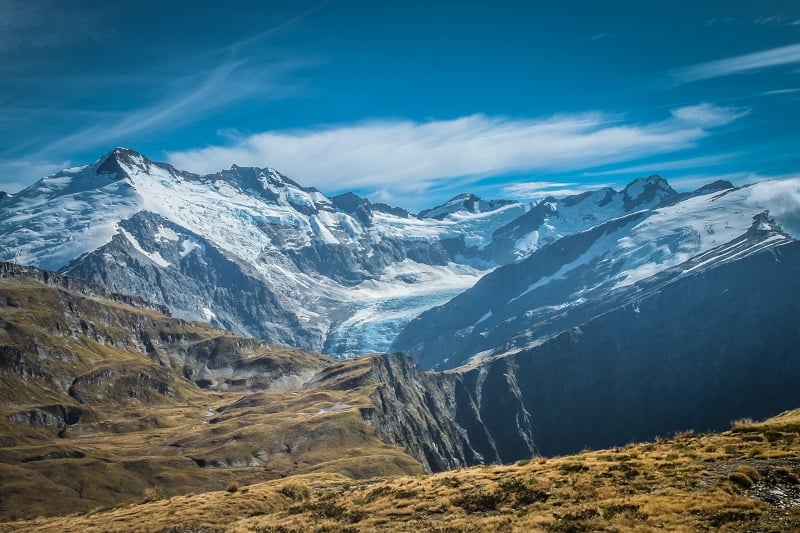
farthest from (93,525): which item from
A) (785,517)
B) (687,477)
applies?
(785,517)

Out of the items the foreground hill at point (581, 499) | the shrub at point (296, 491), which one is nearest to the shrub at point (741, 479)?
the foreground hill at point (581, 499)

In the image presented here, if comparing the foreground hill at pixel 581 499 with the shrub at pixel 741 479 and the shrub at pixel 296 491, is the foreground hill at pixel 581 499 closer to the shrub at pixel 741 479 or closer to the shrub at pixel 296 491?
the shrub at pixel 741 479

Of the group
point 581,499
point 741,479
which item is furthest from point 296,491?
point 741,479

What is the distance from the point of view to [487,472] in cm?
5006

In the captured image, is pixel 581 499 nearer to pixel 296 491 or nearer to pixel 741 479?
pixel 741 479

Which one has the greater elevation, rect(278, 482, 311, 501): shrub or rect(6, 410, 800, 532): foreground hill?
rect(6, 410, 800, 532): foreground hill

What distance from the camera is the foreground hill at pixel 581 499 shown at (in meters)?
31.9

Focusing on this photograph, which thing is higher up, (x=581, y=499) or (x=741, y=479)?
(x=581, y=499)

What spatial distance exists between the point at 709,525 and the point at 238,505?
39476 millimetres

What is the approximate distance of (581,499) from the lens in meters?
37.0

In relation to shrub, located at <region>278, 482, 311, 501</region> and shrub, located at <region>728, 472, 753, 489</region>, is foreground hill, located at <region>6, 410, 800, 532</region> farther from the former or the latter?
shrub, located at <region>278, 482, 311, 501</region>

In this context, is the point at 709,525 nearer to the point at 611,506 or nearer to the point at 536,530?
the point at 611,506

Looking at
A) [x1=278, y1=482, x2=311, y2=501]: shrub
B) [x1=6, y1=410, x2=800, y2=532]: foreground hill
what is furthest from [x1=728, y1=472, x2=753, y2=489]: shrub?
[x1=278, y1=482, x2=311, y2=501]: shrub

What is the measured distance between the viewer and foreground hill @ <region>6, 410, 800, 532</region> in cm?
3194
